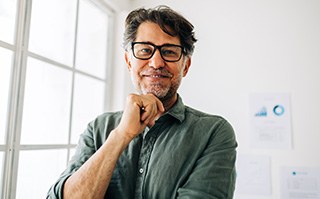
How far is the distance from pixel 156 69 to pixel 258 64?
3.97ft

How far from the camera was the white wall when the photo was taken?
181 cm

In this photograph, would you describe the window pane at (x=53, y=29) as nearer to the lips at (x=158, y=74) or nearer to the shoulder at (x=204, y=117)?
the lips at (x=158, y=74)

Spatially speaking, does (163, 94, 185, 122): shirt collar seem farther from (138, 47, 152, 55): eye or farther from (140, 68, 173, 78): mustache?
(138, 47, 152, 55): eye

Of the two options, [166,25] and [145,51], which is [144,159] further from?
[166,25]

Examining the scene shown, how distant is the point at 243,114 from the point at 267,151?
0.30 meters

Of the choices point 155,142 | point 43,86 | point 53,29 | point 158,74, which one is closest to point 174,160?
point 155,142

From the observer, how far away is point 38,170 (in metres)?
1.40

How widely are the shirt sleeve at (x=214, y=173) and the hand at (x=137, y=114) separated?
8.8 inches

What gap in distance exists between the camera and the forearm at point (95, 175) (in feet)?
2.68

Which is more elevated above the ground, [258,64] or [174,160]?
[258,64]

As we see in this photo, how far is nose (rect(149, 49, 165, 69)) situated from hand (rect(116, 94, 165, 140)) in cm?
12

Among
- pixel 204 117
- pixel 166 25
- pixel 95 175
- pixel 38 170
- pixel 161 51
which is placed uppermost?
pixel 166 25

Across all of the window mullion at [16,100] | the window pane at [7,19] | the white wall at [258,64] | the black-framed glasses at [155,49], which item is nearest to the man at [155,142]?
the black-framed glasses at [155,49]

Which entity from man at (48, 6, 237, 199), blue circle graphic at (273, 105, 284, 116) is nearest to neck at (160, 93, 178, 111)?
man at (48, 6, 237, 199)
